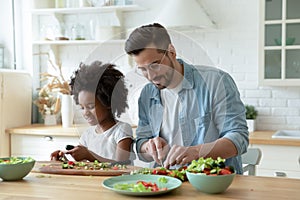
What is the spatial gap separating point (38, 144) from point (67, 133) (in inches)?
12.2

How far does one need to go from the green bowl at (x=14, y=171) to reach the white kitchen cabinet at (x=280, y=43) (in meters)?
2.06

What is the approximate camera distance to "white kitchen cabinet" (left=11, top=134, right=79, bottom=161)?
3.46 metres

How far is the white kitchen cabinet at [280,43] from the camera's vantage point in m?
3.17

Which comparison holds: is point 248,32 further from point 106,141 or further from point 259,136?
point 106,141

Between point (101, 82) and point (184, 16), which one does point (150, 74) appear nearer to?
point (101, 82)

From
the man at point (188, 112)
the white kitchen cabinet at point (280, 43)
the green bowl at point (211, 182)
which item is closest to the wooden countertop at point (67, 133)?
the white kitchen cabinet at point (280, 43)

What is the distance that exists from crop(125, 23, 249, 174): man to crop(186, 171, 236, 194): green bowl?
0.22m

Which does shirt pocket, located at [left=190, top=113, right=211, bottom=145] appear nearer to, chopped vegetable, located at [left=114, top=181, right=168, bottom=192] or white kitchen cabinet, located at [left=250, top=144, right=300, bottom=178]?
chopped vegetable, located at [left=114, top=181, right=168, bottom=192]

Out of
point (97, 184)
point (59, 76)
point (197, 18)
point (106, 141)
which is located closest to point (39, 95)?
point (59, 76)

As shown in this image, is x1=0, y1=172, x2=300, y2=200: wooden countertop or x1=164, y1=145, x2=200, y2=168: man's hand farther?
x1=164, y1=145, x2=200, y2=168: man's hand

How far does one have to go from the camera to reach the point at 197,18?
11.1ft

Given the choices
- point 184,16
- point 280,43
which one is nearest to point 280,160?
point 280,43

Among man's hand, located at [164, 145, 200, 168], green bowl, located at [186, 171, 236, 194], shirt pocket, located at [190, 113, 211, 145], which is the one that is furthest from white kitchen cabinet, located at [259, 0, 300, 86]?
green bowl, located at [186, 171, 236, 194]

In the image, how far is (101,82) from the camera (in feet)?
5.46
